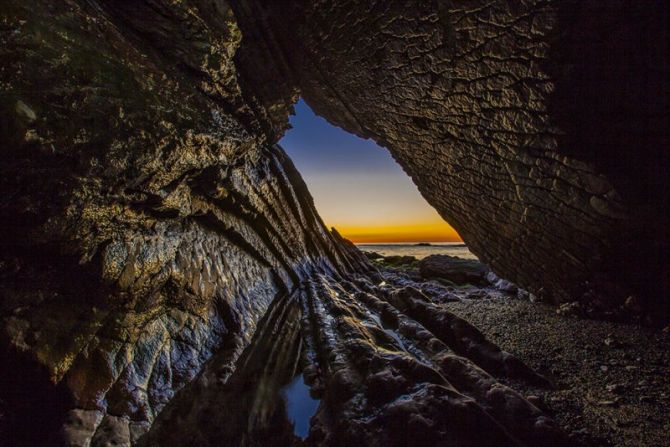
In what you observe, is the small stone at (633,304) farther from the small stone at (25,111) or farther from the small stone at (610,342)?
the small stone at (25,111)

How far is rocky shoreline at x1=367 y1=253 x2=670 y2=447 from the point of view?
1643 mm

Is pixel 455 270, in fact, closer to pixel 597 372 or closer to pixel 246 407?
pixel 597 372

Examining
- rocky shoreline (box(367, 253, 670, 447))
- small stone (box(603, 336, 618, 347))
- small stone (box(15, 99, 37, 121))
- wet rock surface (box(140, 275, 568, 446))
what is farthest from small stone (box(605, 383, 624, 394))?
small stone (box(15, 99, 37, 121))

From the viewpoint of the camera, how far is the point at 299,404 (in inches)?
86.3

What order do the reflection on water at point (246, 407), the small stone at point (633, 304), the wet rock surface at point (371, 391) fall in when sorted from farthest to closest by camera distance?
the small stone at point (633, 304) → the reflection on water at point (246, 407) → the wet rock surface at point (371, 391)

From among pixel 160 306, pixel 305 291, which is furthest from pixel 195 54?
pixel 305 291

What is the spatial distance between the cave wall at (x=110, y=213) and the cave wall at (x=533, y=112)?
206 cm

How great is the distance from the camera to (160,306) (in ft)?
8.86

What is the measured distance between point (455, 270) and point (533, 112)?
6.46m

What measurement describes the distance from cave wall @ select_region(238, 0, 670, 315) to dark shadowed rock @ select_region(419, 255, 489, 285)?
10.4 feet

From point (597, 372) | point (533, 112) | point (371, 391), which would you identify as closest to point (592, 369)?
point (597, 372)

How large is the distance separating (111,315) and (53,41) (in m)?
2.09

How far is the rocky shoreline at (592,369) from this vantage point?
5.39 feet

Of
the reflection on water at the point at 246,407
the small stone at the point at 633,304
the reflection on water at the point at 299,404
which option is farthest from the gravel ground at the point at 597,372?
the reflection on water at the point at 246,407
